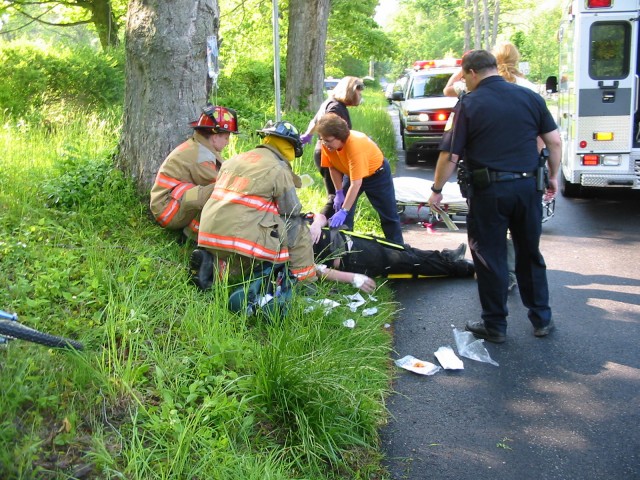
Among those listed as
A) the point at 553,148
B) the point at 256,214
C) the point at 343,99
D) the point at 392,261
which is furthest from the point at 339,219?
the point at 553,148

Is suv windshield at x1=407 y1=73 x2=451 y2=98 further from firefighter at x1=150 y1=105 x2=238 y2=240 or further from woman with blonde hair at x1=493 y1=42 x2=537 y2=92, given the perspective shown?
firefighter at x1=150 y1=105 x2=238 y2=240

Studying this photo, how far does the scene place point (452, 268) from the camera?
651cm

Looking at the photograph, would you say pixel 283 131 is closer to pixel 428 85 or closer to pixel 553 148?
pixel 553 148

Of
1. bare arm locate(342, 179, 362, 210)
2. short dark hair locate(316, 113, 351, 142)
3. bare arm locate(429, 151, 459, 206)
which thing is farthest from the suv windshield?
bare arm locate(429, 151, 459, 206)

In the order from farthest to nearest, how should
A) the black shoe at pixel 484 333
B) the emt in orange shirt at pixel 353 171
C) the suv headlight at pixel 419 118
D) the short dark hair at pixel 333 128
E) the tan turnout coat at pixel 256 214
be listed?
the suv headlight at pixel 419 118, the emt in orange shirt at pixel 353 171, the short dark hair at pixel 333 128, the black shoe at pixel 484 333, the tan turnout coat at pixel 256 214

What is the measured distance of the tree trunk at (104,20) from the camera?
17422 millimetres

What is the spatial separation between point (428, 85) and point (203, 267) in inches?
460

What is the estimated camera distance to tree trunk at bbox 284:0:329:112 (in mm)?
14703

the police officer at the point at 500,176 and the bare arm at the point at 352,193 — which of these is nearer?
the police officer at the point at 500,176

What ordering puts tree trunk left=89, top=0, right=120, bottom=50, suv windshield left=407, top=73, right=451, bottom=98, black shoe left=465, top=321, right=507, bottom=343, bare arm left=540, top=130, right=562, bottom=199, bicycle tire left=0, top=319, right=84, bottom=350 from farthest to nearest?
tree trunk left=89, top=0, right=120, bottom=50 < suv windshield left=407, top=73, right=451, bottom=98 < black shoe left=465, top=321, right=507, bottom=343 < bare arm left=540, top=130, right=562, bottom=199 < bicycle tire left=0, top=319, right=84, bottom=350

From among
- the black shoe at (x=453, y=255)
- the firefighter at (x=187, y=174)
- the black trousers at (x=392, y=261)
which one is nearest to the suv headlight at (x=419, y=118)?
the black shoe at (x=453, y=255)

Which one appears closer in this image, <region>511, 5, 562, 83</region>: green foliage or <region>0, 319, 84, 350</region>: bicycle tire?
<region>0, 319, 84, 350</region>: bicycle tire

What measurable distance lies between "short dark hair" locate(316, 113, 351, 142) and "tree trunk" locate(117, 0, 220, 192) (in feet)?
3.72

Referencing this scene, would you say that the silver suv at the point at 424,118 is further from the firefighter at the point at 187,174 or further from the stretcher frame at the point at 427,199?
the firefighter at the point at 187,174
